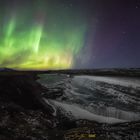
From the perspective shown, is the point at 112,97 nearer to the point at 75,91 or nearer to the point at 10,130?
the point at 75,91

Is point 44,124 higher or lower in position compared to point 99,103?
lower

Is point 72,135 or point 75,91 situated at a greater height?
point 75,91

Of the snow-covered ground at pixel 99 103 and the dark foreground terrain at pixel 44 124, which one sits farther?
the snow-covered ground at pixel 99 103

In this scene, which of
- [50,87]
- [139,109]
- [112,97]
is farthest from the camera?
[50,87]

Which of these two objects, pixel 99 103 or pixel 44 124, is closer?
pixel 44 124

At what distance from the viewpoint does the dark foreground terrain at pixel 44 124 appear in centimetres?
928

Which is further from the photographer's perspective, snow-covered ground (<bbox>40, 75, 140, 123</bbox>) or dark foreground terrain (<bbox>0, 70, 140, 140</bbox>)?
snow-covered ground (<bbox>40, 75, 140, 123</bbox>)

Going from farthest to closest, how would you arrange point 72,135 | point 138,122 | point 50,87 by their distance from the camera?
point 50,87 < point 138,122 < point 72,135

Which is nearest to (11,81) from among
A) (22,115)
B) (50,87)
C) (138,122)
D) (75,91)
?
(50,87)

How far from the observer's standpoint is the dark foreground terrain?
9.28m

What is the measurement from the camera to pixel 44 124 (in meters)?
10.6

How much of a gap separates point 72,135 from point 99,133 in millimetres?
1242

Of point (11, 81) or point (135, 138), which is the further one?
point (11, 81)

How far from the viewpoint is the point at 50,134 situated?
9531 millimetres
